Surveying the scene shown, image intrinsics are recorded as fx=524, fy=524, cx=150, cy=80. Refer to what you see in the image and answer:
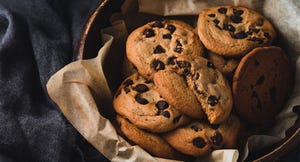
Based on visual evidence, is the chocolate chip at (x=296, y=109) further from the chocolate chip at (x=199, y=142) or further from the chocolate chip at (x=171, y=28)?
the chocolate chip at (x=171, y=28)

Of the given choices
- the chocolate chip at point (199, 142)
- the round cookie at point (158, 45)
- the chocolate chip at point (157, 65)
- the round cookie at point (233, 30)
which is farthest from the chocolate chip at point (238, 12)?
the chocolate chip at point (199, 142)

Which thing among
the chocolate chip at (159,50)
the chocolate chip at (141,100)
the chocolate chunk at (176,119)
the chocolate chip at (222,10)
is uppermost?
the chocolate chip at (222,10)

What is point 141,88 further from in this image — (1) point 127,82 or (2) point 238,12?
(2) point 238,12

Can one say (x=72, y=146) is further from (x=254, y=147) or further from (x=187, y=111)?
(x=254, y=147)

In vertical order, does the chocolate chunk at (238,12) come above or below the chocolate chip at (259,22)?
above

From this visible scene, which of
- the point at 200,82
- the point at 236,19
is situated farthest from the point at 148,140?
the point at 236,19

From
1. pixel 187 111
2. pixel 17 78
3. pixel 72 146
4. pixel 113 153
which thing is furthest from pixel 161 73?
pixel 17 78

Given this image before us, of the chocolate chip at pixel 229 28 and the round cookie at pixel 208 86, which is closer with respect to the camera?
the round cookie at pixel 208 86

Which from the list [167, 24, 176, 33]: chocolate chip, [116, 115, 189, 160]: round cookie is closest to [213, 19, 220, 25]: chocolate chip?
[167, 24, 176, 33]: chocolate chip
